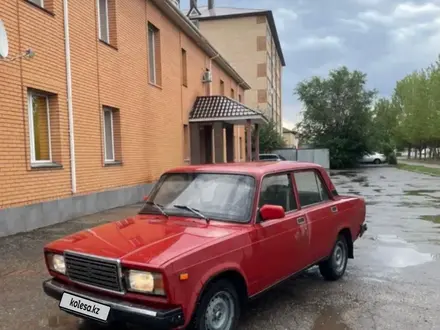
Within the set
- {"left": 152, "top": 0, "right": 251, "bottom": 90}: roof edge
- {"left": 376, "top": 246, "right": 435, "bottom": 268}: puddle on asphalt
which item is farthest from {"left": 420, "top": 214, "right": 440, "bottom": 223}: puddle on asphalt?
{"left": 152, "top": 0, "right": 251, "bottom": 90}: roof edge

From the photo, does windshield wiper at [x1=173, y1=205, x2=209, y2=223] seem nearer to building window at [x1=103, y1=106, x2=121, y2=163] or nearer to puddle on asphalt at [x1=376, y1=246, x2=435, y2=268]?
puddle on asphalt at [x1=376, y1=246, x2=435, y2=268]

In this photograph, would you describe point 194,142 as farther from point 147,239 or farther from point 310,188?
point 147,239

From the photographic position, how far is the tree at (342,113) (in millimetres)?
38656

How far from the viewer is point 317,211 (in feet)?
15.9

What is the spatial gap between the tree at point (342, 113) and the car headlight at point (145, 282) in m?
37.5

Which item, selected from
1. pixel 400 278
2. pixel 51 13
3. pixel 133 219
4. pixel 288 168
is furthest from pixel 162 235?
pixel 51 13

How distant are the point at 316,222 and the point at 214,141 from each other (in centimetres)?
1861

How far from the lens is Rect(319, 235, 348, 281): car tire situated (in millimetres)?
5203

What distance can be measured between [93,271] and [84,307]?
0.95 feet

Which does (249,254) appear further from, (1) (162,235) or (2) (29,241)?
(2) (29,241)

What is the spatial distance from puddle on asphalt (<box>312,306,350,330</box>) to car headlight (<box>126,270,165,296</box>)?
→ 1.71 m

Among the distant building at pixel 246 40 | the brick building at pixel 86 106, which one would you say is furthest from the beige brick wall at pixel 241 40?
the brick building at pixel 86 106

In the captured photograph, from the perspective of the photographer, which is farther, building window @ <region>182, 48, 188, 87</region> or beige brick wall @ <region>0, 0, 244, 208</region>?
building window @ <region>182, 48, 188, 87</region>

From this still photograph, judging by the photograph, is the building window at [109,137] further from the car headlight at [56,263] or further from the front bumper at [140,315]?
the front bumper at [140,315]
